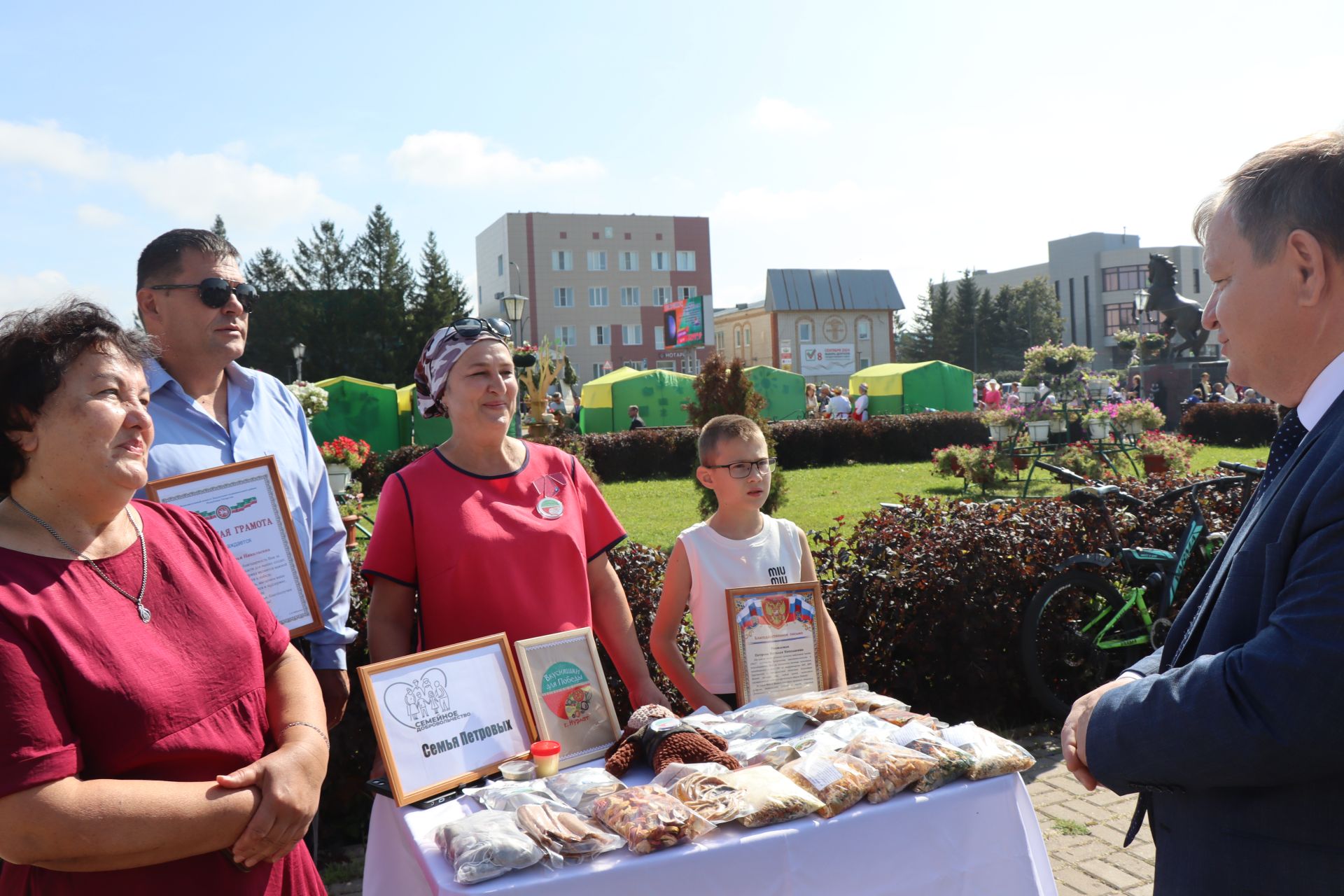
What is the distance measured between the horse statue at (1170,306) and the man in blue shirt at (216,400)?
27.6m

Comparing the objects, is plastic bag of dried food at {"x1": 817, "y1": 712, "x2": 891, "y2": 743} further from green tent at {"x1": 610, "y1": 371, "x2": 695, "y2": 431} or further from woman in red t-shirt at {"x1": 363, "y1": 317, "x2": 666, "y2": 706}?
green tent at {"x1": 610, "y1": 371, "x2": 695, "y2": 431}

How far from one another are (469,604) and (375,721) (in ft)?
1.99

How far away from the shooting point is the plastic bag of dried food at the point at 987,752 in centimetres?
217

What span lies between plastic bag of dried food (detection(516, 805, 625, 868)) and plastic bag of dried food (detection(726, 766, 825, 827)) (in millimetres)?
287

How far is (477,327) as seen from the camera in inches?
113

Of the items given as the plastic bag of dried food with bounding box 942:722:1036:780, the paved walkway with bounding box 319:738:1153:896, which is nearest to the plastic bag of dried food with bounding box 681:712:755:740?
the plastic bag of dried food with bounding box 942:722:1036:780

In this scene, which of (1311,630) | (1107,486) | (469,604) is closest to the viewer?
(1311,630)

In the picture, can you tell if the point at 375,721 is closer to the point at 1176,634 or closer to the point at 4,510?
the point at 4,510

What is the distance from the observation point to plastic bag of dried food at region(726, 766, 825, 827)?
1927mm

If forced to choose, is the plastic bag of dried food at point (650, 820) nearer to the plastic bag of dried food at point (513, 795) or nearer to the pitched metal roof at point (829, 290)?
the plastic bag of dried food at point (513, 795)

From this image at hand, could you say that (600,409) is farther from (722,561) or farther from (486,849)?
(486,849)

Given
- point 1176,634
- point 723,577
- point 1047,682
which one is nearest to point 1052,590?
point 1047,682

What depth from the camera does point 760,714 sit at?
2506 mm

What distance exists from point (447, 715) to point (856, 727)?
3.37 ft
